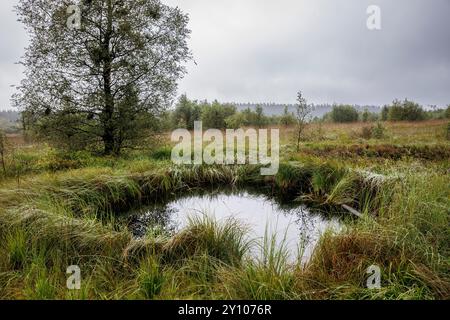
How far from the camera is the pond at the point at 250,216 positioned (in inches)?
165

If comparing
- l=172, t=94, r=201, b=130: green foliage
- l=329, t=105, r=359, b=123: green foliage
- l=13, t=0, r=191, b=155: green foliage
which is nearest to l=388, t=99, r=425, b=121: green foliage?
l=329, t=105, r=359, b=123: green foliage

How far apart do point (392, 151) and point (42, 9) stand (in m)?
11.5

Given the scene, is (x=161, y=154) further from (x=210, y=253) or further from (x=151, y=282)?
(x=151, y=282)

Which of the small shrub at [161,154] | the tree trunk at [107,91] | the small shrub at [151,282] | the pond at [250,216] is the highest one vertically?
the tree trunk at [107,91]

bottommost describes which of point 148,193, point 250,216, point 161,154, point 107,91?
point 250,216

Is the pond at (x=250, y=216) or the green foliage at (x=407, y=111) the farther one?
the green foliage at (x=407, y=111)

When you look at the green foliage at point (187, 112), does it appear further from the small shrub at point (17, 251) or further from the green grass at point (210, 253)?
the small shrub at point (17, 251)

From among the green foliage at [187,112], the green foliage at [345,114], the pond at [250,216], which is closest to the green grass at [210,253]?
the pond at [250,216]

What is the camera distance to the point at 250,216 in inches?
199

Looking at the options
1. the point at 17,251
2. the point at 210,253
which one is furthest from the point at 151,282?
the point at 17,251

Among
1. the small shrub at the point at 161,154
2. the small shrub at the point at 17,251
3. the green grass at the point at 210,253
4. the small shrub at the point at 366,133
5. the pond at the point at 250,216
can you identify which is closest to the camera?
the green grass at the point at 210,253
